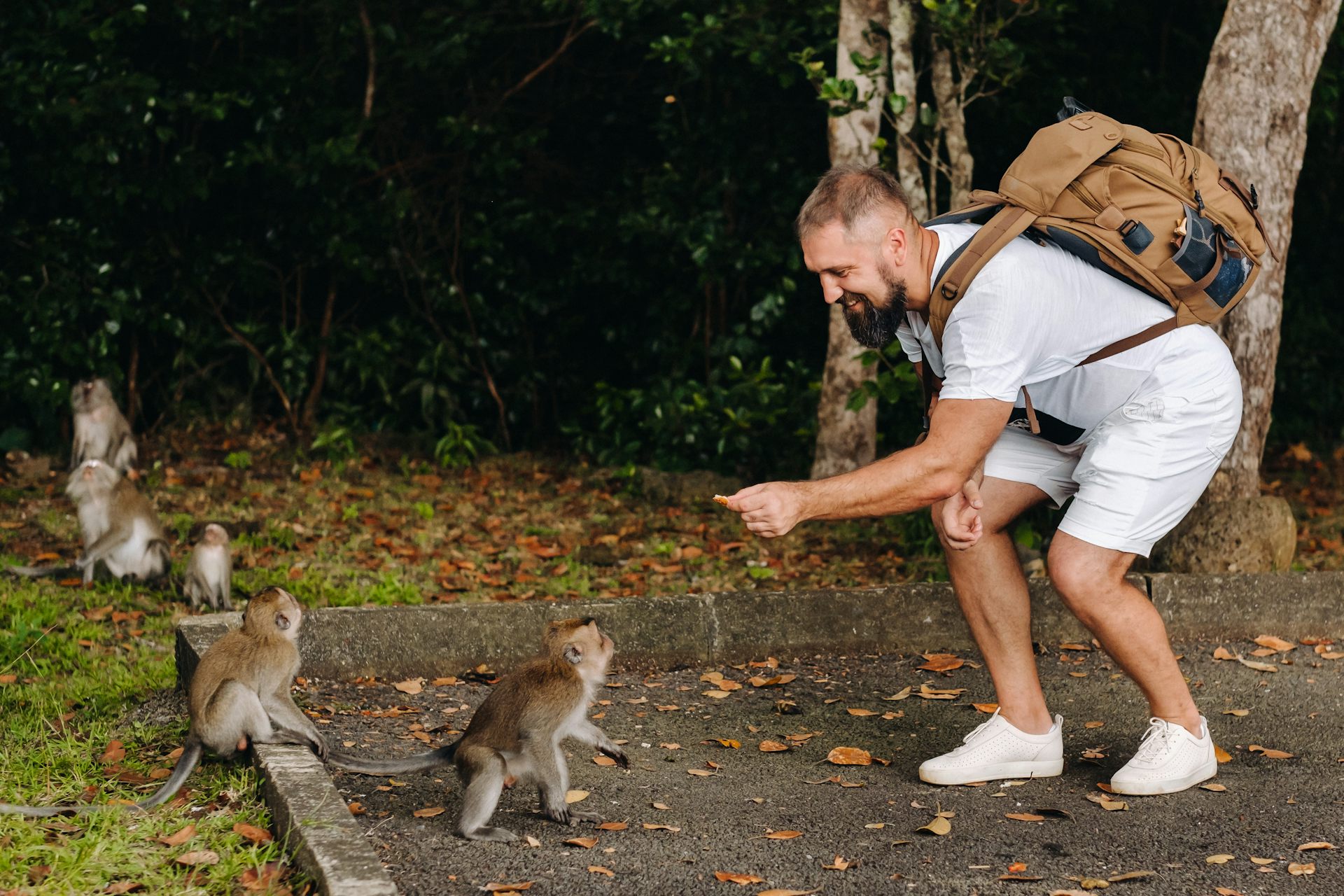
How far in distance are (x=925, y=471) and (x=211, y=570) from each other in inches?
139

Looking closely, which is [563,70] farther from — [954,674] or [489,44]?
[954,674]

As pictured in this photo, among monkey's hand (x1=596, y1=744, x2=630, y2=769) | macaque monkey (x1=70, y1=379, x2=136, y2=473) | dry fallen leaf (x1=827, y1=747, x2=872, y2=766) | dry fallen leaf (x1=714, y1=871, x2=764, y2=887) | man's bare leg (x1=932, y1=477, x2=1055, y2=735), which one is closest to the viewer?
dry fallen leaf (x1=714, y1=871, x2=764, y2=887)

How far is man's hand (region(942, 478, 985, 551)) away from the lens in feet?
13.1

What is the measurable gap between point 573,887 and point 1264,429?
14.7 ft

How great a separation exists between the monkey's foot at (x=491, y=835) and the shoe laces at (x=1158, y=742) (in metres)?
1.85

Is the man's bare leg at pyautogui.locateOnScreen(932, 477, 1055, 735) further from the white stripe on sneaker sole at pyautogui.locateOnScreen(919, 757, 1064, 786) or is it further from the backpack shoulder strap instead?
the backpack shoulder strap

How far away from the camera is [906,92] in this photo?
7.25 m

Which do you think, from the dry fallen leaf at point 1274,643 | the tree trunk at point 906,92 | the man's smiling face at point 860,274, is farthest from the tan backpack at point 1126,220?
the tree trunk at point 906,92

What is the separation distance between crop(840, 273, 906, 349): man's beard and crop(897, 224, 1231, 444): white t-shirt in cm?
11

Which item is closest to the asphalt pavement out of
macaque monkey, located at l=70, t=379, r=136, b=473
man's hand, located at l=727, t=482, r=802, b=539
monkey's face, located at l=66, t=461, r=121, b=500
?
man's hand, located at l=727, t=482, r=802, b=539

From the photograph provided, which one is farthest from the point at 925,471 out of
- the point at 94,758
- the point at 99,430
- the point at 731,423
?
the point at 99,430

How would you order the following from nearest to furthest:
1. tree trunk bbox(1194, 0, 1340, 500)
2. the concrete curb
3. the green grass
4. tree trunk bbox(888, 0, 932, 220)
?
the green grass
the concrete curb
tree trunk bbox(1194, 0, 1340, 500)
tree trunk bbox(888, 0, 932, 220)

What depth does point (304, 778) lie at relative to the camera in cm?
369

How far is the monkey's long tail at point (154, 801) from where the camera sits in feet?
11.8
